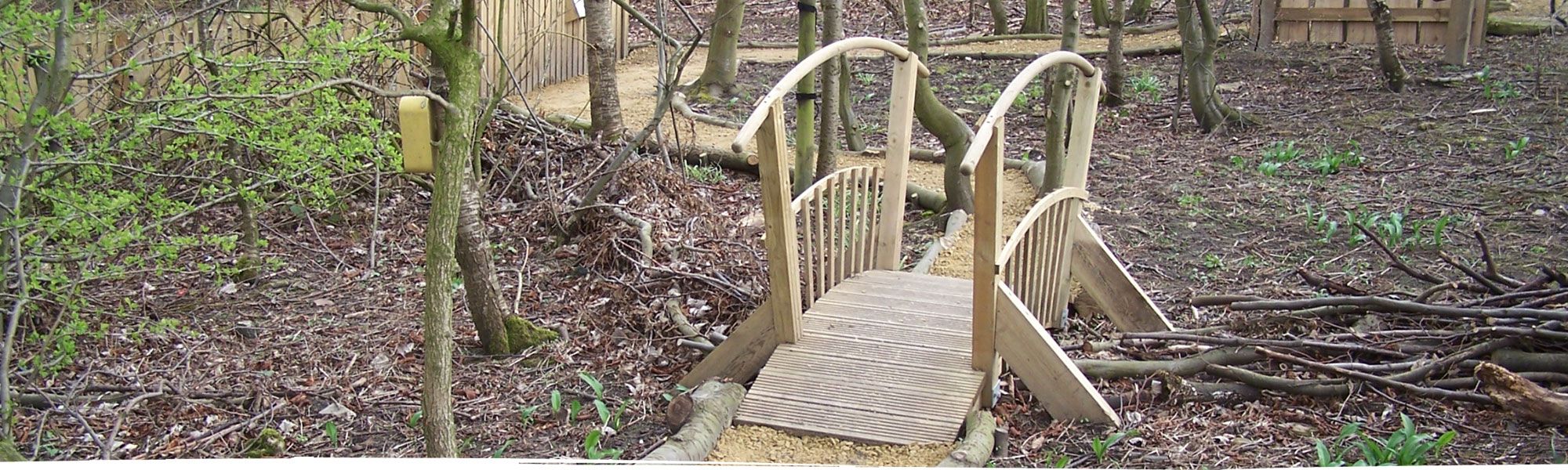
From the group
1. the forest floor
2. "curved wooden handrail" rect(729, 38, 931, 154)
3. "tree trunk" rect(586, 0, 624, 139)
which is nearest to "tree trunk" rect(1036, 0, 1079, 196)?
the forest floor

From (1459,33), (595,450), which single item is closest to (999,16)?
(1459,33)

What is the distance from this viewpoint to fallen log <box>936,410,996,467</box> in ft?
7.85

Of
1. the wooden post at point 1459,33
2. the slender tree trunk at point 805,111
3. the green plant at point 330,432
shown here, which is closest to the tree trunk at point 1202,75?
the wooden post at point 1459,33

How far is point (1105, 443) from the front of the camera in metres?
2.53

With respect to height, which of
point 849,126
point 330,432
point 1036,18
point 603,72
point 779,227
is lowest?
point 330,432

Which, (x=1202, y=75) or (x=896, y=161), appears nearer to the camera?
(x=896, y=161)

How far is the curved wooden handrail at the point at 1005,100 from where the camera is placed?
7.57ft

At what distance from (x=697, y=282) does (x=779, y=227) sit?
110cm

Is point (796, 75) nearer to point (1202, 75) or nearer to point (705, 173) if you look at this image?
point (705, 173)

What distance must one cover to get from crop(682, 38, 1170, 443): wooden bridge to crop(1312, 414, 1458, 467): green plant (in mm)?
475

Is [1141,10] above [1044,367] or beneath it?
above

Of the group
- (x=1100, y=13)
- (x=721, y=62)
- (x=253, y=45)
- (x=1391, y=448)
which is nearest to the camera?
(x=1391, y=448)

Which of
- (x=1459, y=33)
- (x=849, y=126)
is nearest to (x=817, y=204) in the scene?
(x=849, y=126)

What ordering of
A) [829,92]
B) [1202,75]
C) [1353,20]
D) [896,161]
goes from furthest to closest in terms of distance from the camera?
[1353,20] → [1202,75] → [829,92] → [896,161]
